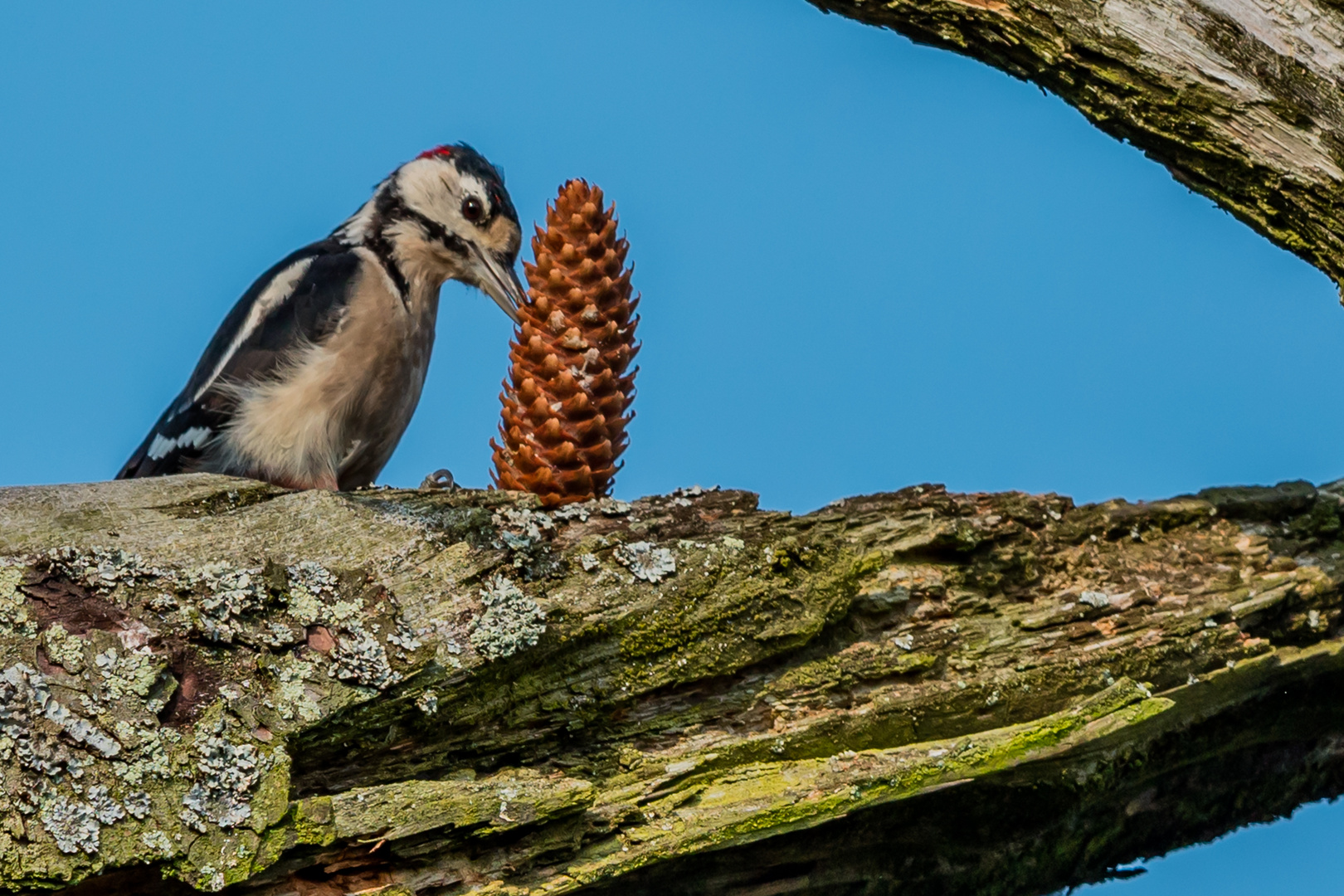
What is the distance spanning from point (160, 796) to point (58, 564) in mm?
521

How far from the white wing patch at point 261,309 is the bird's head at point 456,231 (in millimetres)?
373

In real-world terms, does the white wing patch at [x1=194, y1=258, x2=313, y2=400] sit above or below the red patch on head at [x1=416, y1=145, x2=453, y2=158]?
below

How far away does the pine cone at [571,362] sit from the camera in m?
3.28

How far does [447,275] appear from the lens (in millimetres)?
4781

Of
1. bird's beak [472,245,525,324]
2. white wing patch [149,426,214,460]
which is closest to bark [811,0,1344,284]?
bird's beak [472,245,525,324]

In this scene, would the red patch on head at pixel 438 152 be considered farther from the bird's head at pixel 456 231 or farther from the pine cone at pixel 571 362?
the pine cone at pixel 571 362

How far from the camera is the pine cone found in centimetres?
328

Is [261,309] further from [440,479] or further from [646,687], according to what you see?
[646,687]

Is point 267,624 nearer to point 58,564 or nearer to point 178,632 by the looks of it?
point 178,632

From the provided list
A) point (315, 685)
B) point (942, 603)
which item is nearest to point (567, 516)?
point (315, 685)

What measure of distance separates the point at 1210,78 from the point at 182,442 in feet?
10.7

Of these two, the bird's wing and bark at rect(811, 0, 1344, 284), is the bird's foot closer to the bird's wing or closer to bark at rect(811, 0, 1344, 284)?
the bird's wing

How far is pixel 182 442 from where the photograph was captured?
4297 mm

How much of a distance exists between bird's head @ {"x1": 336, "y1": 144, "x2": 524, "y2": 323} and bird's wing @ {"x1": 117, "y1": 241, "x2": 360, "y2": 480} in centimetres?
26
